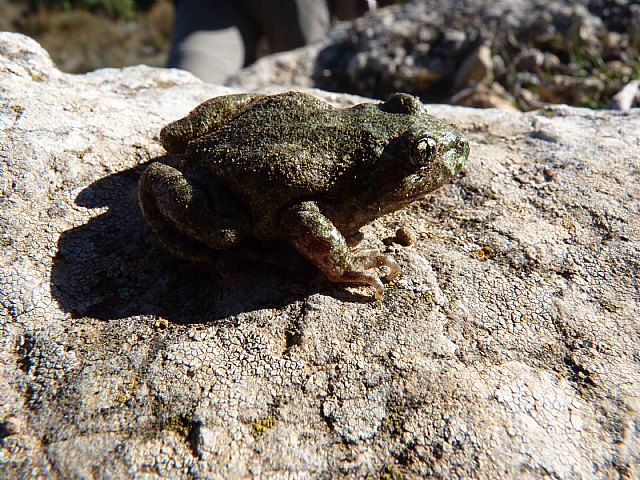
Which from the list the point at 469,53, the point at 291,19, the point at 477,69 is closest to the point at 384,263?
the point at 477,69

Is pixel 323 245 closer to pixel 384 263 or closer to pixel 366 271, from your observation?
pixel 366 271

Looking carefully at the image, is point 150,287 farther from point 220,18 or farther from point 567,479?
point 220,18

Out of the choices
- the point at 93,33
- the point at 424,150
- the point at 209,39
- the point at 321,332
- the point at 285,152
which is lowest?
the point at 93,33

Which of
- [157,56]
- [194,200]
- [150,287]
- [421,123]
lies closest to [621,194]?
[421,123]

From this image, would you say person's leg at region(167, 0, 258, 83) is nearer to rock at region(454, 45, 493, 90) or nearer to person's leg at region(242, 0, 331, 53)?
person's leg at region(242, 0, 331, 53)

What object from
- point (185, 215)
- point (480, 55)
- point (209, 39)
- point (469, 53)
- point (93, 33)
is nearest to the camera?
point (185, 215)

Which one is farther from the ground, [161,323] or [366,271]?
[366,271]
